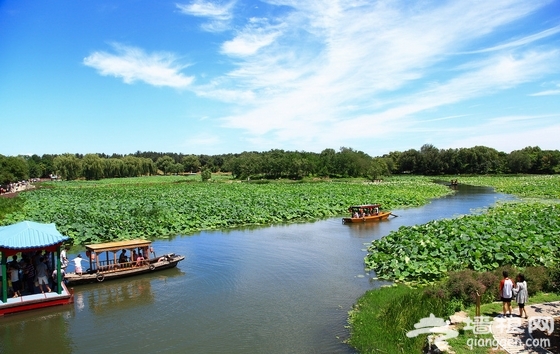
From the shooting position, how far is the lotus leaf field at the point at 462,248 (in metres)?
14.9

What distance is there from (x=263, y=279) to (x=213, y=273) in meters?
2.47

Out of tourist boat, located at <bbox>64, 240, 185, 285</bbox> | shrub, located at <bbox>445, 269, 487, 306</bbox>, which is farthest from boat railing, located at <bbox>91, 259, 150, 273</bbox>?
shrub, located at <bbox>445, 269, 487, 306</bbox>

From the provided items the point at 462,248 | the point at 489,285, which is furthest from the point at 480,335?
the point at 462,248

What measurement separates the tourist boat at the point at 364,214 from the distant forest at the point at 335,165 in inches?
1869

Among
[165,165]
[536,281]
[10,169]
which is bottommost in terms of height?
[536,281]

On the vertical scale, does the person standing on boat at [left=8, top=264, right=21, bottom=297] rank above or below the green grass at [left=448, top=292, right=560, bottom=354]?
above

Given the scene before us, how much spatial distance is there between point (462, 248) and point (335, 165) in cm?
7165

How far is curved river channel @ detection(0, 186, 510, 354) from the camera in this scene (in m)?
10.6

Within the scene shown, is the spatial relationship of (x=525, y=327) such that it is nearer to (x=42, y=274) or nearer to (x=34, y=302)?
(x=34, y=302)

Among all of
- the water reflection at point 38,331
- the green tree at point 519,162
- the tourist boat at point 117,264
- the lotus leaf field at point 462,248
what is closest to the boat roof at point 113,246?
the tourist boat at point 117,264

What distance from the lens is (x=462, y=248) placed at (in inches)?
633

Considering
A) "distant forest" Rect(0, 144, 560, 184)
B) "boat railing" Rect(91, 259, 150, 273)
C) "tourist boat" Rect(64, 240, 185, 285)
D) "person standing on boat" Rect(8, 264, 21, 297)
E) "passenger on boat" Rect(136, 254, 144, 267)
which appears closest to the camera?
"person standing on boat" Rect(8, 264, 21, 297)

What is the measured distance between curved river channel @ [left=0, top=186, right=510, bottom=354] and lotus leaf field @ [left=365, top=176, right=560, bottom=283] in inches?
43.1

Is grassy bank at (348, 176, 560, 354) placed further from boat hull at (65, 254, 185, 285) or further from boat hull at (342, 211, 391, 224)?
boat hull at (65, 254, 185, 285)
